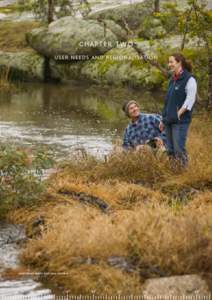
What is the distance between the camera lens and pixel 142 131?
498 inches

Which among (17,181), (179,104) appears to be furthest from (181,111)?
(17,181)

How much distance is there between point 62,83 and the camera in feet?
116

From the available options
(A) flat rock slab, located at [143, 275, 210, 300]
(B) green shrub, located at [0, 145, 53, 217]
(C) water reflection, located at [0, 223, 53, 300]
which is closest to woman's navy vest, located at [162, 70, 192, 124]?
(B) green shrub, located at [0, 145, 53, 217]

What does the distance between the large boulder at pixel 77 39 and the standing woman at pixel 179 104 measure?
23687 millimetres

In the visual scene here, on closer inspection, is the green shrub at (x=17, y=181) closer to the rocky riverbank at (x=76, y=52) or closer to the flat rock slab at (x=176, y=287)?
the flat rock slab at (x=176, y=287)

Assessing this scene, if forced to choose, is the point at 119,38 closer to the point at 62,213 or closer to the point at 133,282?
the point at 62,213

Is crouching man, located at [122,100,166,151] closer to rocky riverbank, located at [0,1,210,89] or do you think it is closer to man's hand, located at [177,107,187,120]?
man's hand, located at [177,107,187,120]

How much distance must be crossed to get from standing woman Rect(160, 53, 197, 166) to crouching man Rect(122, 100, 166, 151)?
2.20 feet

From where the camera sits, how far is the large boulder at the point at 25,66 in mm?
35844

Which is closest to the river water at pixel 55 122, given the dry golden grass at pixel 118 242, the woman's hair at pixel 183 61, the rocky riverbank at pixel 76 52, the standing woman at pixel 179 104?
the dry golden grass at pixel 118 242

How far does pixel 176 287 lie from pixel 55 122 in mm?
15864

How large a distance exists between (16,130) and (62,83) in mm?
15045

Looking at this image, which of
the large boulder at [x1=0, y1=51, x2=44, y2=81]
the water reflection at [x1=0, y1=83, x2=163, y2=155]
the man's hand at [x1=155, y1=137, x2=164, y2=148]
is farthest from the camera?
the large boulder at [x1=0, y1=51, x2=44, y2=81]

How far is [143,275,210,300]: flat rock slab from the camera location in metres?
6.82
